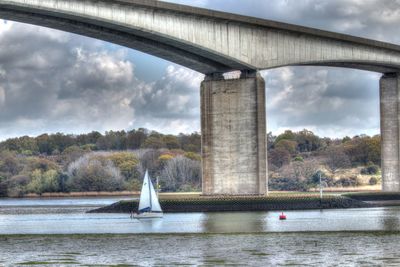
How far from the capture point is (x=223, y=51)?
65.2 metres

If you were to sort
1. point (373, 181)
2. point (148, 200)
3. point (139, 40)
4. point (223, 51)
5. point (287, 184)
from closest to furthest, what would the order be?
Answer: point (148, 200) < point (139, 40) < point (223, 51) < point (373, 181) < point (287, 184)

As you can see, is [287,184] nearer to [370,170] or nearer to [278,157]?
[370,170]

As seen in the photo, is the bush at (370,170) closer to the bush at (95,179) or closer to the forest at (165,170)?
the forest at (165,170)

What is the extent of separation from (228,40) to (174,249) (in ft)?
117

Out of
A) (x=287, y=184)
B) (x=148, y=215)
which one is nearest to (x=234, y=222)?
(x=148, y=215)

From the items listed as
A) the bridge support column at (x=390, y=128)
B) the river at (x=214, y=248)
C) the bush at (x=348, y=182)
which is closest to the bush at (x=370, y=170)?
the bush at (x=348, y=182)

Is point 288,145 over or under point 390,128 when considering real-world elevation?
over

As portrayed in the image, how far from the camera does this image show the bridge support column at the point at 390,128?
276 ft

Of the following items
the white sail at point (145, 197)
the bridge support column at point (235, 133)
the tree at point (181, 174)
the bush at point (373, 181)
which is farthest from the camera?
the bush at point (373, 181)

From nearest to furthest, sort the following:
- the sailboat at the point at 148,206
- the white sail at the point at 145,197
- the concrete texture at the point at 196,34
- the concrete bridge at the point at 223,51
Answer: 1. the concrete texture at the point at 196,34
2. the concrete bridge at the point at 223,51
3. the sailboat at the point at 148,206
4. the white sail at the point at 145,197

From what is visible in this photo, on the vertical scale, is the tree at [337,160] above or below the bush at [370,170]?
above

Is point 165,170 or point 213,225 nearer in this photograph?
point 213,225

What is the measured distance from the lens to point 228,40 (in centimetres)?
6588

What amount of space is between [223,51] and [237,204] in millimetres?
10362
